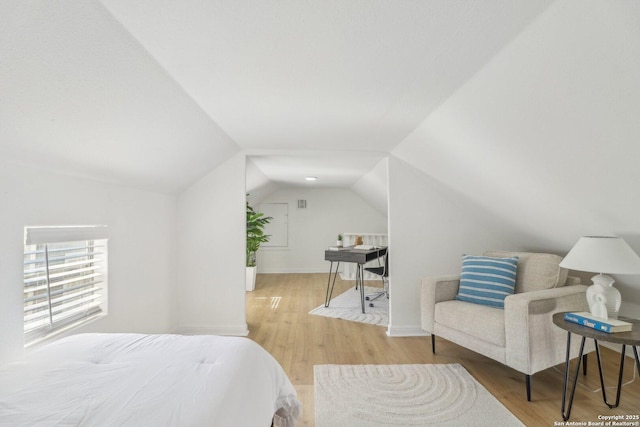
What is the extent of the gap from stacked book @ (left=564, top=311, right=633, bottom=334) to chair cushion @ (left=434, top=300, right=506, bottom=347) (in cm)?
43

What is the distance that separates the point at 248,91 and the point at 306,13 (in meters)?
0.82

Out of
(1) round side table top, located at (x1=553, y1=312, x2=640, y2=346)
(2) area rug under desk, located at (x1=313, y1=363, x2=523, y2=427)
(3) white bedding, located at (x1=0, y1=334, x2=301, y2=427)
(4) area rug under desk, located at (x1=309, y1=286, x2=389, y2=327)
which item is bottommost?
(4) area rug under desk, located at (x1=309, y1=286, x2=389, y2=327)

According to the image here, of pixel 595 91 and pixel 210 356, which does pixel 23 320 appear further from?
pixel 595 91

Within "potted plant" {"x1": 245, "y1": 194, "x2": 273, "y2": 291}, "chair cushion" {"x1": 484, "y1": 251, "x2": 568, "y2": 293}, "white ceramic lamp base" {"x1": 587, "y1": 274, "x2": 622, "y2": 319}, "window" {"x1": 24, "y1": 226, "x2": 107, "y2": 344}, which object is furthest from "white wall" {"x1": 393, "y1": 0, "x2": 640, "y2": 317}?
"potted plant" {"x1": 245, "y1": 194, "x2": 273, "y2": 291}

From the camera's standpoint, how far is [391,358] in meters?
2.80

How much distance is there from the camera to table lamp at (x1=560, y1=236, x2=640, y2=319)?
1888 millimetres

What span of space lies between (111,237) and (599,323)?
10.7 ft

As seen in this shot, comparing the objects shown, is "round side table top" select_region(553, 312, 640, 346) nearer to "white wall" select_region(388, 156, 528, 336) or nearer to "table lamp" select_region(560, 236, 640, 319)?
"table lamp" select_region(560, 236, 640, 319)

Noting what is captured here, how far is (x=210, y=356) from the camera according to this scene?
1366mm

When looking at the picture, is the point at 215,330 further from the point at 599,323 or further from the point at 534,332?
the point at 599,323

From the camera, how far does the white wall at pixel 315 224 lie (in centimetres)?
741

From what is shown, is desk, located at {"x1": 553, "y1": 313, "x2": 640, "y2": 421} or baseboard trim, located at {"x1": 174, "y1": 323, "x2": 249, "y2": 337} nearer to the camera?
desk, located at {"x1": 553, "y1": 313, "x2": 640, "y2": 421}

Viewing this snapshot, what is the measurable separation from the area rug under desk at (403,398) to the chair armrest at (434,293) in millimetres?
412

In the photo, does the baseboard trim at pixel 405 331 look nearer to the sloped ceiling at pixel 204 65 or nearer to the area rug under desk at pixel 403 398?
the area rug under desk at pixel 403 398
